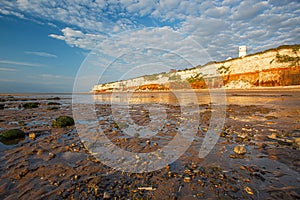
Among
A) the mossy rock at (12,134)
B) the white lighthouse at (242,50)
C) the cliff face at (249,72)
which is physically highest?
the white lighthouse at (242,50)

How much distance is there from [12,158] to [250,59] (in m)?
50.5

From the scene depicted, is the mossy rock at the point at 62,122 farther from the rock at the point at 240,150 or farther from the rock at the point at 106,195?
the rock at the point at 240,150

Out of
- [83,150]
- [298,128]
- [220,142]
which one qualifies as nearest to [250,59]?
[298,128]

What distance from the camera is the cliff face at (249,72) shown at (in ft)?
113

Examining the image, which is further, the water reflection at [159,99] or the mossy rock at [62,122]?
the water reflection at [159,99]

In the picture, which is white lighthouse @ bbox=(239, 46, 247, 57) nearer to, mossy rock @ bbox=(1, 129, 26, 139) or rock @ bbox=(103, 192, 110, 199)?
mossy rock @ bbox=(1, 129, 26, 139)

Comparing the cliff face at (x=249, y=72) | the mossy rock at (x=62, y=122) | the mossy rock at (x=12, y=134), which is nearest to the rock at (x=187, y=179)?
the mossy rock at (x=12, y=134)

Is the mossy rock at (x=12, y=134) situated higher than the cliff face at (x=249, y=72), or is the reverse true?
the cliff face at (x=249, y=72)

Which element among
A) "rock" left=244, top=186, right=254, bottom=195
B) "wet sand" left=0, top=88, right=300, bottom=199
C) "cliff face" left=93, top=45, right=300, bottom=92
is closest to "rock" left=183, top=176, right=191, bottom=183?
"wet sand" left=0, top=88, right=300, bottom=199

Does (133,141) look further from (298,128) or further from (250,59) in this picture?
(250,59)

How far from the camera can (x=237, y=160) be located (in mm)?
3943

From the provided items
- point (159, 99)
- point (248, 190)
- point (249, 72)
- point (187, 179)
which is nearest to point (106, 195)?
point (187, 179)

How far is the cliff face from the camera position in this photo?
34500 mm

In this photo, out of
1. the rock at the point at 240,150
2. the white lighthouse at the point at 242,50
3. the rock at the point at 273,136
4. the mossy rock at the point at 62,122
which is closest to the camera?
the rock at the point at 240,150
